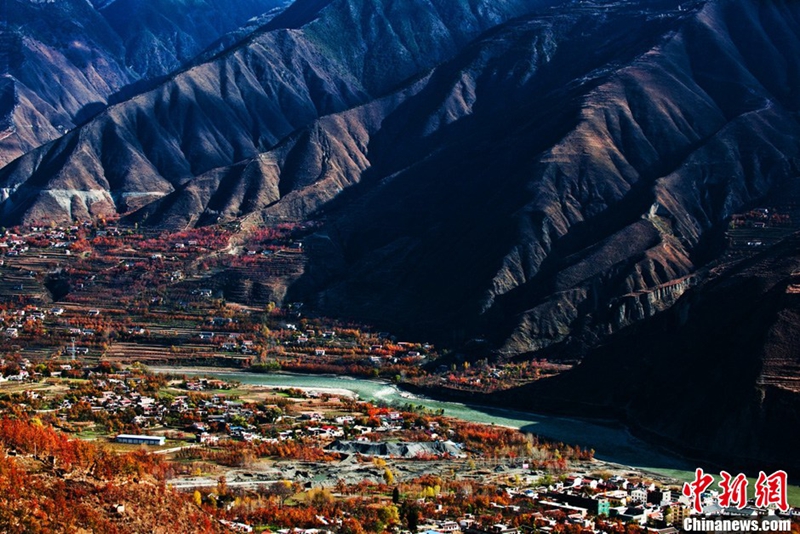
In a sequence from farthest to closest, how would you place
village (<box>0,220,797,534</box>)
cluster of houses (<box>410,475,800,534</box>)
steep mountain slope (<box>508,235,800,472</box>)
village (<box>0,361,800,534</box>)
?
steep mountain slope (<box>508,235,800,472</box>), village (<box>0,220,797,534</box>), village (<box>0,361,800,534</box>), cluster of houses (<box>410,475,800,534</box>)

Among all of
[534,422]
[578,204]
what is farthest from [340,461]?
[578,204]

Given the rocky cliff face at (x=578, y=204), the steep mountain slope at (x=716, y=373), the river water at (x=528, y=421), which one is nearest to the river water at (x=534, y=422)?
the river water at (x=528, y=421)

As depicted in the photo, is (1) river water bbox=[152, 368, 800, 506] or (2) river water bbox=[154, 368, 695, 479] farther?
(2) river water bbox=[154, 368, 695, 479]

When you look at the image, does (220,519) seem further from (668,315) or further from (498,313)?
(498,313)

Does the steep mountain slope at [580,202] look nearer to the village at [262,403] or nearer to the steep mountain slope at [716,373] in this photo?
the village at [262,403]

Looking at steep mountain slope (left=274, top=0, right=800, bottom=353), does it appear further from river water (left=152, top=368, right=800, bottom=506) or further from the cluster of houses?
the cluster of houses

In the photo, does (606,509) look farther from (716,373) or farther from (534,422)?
(534,422)

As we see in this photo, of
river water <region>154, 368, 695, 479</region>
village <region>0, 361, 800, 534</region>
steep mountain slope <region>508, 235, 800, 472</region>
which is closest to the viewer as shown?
village <region>0, 361, 800, 534</region>

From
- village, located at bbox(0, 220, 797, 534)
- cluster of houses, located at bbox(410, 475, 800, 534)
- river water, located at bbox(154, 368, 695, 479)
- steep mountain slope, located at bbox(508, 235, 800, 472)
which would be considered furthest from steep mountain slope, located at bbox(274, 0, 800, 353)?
cluster of houses, located at bbox(410, 475, 800, 534)

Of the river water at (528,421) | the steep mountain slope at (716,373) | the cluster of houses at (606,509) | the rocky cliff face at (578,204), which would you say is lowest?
the cluster of houses at (606,509)
